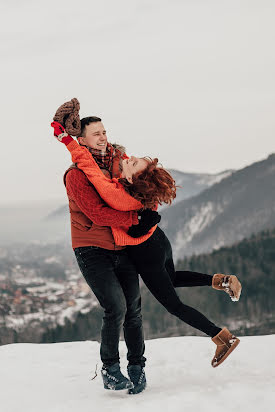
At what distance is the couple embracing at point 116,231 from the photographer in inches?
175

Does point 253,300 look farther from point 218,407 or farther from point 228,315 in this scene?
point 218,407

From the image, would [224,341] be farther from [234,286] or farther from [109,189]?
[109,189]

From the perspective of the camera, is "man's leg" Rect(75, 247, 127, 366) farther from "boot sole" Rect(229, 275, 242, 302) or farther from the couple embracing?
"boot sole" Rect(229, 275, 242, 302)

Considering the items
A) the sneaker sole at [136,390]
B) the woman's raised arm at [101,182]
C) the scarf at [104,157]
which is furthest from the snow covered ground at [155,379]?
the scarf at [104,157]

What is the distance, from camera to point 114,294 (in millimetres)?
4504

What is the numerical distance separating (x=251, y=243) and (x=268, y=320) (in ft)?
77.8

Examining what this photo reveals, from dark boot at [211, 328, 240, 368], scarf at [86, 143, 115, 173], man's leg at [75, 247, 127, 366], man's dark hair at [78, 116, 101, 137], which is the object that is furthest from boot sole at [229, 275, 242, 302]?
man's dark hair at [78, 116, 101, 137]

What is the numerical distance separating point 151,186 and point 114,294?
1.02 meters

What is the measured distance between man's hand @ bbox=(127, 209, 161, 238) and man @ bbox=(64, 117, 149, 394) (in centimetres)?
6

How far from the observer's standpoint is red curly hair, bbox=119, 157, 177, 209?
447 cm

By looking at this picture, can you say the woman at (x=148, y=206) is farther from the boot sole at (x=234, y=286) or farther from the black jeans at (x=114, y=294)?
the black jeans at (x=114, y=294)

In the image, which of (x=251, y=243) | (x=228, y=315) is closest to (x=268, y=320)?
(x=228, y=315)

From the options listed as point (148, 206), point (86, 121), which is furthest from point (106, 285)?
point (86, 121)

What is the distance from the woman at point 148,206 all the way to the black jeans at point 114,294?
161 millimetres
